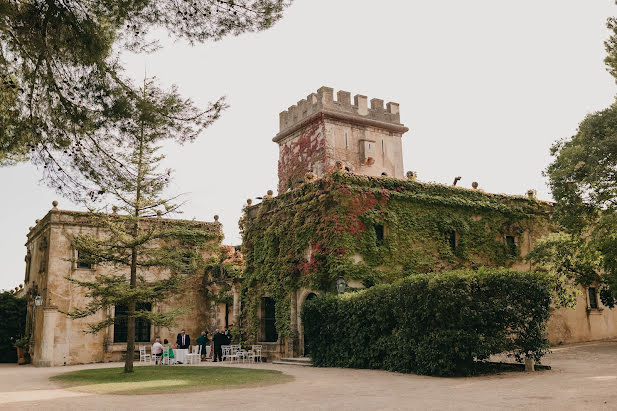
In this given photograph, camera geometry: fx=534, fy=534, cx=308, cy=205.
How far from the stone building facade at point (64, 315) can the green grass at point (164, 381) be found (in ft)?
33.5

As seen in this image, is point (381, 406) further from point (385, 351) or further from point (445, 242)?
point (445, 242)

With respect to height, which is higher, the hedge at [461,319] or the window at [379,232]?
the window at [379,232]

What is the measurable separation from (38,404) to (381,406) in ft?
20.7

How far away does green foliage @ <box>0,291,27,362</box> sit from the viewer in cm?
2873

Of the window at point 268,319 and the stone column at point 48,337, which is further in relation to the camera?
the stone column at point 48,337

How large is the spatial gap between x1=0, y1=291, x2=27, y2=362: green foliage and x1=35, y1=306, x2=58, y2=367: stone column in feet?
17.4

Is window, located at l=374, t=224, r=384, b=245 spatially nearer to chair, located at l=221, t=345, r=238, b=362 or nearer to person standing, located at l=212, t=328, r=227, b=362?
chair, located at l=221, t=345, r=238, b=362

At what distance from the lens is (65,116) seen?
9375 mm

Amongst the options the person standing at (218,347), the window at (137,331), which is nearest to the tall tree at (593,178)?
the person standing at (218,347)

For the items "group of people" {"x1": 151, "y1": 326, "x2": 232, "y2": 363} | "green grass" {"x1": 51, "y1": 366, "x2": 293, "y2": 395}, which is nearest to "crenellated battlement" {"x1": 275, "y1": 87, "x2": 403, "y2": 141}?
"group of people" {"x1": 151, "y1": 326, "x2": 232, "y2": 363}

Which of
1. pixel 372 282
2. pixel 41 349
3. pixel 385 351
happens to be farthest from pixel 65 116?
pixel 41 349

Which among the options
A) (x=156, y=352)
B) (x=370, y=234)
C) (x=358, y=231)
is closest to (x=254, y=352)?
(x=156, y=352)

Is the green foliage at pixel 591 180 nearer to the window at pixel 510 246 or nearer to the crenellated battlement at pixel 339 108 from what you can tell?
the window at pixel 510 246

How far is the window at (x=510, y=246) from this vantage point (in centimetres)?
2423
